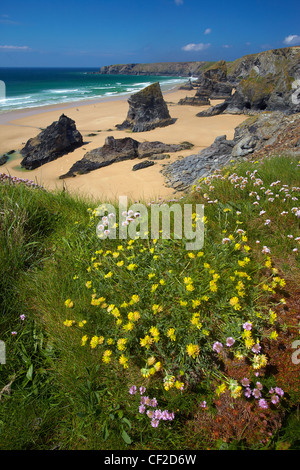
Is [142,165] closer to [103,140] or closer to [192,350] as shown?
[103,140]

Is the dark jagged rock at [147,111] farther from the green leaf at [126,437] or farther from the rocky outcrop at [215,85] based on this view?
the green leaf at [126,437]

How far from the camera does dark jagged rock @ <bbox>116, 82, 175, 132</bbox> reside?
1972cm

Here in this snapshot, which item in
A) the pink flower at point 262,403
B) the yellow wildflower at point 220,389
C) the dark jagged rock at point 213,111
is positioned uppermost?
the dark jagged rock at point 213,111

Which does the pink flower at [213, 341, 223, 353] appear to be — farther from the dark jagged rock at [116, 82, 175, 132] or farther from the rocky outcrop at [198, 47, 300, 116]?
the rocky outcrop at [198, 47, 300, 116]

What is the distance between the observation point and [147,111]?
2003 cm

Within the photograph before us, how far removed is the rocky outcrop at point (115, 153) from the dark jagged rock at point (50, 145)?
2.49m

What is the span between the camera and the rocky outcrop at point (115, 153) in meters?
12.5

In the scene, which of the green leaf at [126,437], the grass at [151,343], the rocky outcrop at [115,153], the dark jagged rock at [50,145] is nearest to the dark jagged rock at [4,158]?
the dark jagged rock at [50,145]

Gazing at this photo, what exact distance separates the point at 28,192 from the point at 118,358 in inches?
120

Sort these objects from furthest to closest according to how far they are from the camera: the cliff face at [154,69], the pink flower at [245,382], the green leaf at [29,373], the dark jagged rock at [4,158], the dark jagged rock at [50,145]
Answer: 1. the cliff face at [154,69]
2. the dark jagged rock at [4,158]
3. the dark jagged rock at [50,145]
4. the green leaf at [29,373]
5. the pink flower at [245,382]

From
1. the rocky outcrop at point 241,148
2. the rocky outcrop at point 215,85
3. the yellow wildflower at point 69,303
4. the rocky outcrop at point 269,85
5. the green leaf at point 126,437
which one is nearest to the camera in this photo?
the green leaf at point 126,437

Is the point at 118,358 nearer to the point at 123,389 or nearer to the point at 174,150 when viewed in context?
the point at 123,389

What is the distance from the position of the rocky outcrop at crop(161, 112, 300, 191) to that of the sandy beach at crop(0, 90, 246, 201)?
71cm

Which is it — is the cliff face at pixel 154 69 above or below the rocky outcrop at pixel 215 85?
above
